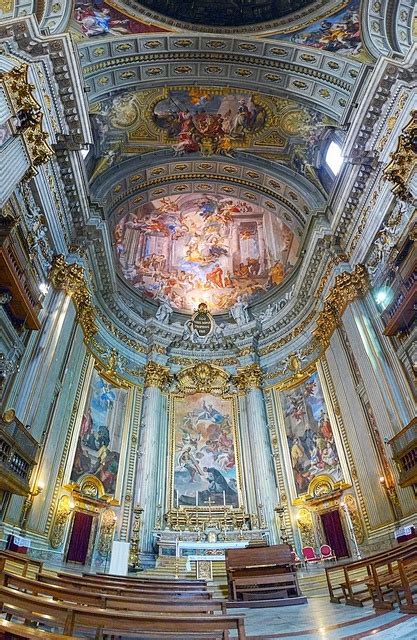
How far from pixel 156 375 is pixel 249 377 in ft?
14.4

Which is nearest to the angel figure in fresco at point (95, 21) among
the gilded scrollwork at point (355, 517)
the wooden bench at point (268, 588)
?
the wooden bench at point (268, 588)

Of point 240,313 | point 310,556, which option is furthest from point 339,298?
point 310,556

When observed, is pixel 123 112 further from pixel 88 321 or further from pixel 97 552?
pixel 97 552

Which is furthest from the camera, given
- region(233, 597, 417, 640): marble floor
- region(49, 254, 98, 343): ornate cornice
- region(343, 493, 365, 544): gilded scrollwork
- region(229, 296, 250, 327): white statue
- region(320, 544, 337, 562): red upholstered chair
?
region(229, 296, 250, 327): white statue

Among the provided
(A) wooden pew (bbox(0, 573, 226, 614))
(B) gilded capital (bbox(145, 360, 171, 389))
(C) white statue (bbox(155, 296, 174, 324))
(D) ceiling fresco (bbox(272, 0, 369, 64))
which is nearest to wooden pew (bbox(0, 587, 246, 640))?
(A) wooden pew (bbox(0, 573, 226, 614))

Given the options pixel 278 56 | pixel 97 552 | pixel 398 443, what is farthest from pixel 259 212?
pixel 97 552

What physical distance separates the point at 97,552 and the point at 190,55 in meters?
17.8

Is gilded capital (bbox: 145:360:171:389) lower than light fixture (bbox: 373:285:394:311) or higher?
higher

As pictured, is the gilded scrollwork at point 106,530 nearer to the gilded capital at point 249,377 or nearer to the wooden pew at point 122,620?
the gilded capital at point 249,377

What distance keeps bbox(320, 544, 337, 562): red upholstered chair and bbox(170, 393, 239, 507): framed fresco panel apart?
4056mm

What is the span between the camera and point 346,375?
1398 centimetres

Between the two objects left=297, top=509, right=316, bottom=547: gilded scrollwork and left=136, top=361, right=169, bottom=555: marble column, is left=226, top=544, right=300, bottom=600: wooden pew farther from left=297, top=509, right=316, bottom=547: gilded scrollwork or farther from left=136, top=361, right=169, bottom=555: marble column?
left=136, top=361, right=169, bottom=555: marble column

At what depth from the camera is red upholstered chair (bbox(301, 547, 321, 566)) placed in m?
12.3

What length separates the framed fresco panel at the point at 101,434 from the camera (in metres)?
13.7
